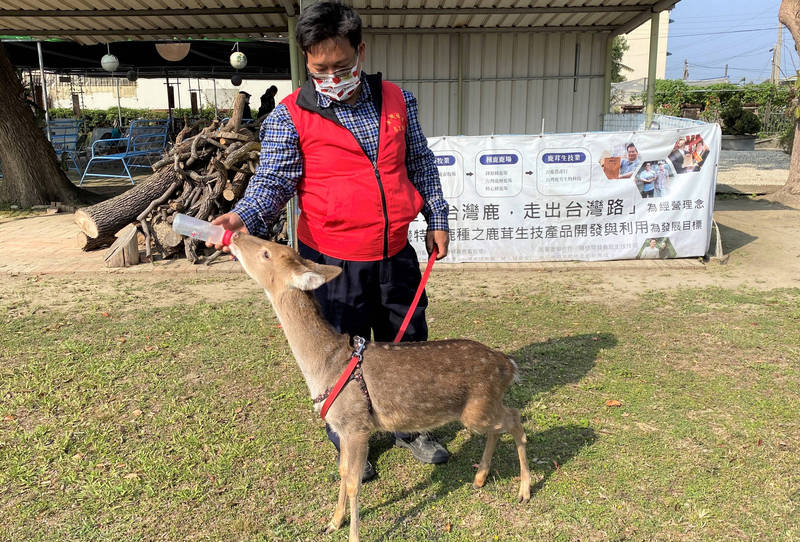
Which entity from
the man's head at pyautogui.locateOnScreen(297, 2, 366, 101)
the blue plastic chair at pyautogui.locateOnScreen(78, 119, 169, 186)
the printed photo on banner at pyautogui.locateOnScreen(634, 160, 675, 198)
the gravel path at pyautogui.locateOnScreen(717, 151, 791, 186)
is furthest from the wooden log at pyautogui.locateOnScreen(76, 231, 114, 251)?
the gravel path at pyautogui.locateOnScreen(717, 151, 791, 186)

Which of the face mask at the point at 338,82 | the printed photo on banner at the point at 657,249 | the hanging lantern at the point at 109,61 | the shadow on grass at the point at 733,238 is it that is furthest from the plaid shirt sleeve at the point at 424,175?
the hanging lantern at the point at 109,61

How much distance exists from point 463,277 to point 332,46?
4907mm

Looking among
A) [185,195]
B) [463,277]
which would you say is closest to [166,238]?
[185,195]

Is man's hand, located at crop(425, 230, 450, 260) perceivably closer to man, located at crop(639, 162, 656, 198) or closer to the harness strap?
the harness strap

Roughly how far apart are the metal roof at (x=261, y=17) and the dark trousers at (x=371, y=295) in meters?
6.06

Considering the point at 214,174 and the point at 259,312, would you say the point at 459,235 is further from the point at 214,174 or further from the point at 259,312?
the point at 214,174

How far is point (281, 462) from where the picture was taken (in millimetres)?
3572

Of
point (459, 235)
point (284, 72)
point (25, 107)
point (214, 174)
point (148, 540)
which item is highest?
point (284, 72)

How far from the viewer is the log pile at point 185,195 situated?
27.0 ft

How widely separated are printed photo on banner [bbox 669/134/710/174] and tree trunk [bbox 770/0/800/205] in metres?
5.52

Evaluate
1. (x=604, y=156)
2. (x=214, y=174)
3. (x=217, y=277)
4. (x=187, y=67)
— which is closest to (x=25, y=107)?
(x=214, y=174)

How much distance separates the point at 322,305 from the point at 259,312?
3.13 meters

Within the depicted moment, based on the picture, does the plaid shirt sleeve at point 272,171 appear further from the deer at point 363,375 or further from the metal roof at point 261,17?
the metal roof at point 261,17

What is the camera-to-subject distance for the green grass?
3070 millimetres
